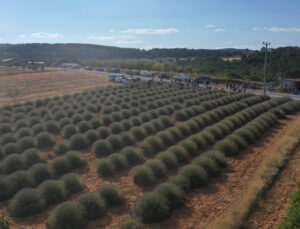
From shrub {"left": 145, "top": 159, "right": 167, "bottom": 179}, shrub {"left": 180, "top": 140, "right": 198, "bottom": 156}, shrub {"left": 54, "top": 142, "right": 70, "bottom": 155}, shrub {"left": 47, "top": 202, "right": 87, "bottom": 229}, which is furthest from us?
shrub {"left": 54, "top": 142, "right": 70, "bottom": 155}

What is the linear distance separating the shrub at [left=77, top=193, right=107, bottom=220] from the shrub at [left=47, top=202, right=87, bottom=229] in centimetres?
45

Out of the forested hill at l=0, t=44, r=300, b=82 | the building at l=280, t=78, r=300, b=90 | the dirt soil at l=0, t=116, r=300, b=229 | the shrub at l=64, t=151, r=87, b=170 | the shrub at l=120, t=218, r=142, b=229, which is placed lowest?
the dirt soil at l=0, t=116, r=300, b=229

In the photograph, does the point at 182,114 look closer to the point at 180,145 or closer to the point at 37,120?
the point at 180,145

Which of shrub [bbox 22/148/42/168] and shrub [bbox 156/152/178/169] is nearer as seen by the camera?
shrub [bbox 156/152/178/169]

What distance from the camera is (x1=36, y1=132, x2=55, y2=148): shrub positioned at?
1445 cm

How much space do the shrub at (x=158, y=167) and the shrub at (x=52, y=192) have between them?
3.40m

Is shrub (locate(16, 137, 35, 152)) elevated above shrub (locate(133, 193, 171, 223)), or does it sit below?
above

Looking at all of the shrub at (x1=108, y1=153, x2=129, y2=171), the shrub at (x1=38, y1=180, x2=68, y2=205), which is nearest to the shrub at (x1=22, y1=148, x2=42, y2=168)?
the shrub at (x1=38, y1=180, x2=68, y2=205)

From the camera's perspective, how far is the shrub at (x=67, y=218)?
7.03 meters

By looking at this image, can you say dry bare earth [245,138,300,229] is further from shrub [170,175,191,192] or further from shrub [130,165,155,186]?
shrub [130,165,155,186]

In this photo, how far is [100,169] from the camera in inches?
429

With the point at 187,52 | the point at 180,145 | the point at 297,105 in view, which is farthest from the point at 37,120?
the point at 187,52

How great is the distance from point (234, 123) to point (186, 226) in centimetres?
1203

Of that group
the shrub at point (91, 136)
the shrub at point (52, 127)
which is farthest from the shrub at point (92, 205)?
the shrub at point (52, 127)
